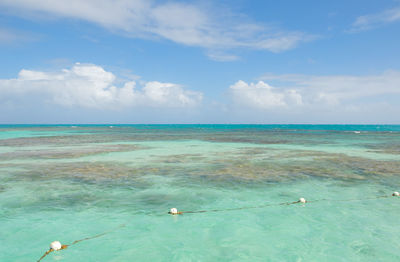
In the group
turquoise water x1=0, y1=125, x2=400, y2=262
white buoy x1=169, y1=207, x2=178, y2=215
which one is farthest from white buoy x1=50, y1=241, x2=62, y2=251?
white buoy x1=169, y1=207, x2=178, y2=215

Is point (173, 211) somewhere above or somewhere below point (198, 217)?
above

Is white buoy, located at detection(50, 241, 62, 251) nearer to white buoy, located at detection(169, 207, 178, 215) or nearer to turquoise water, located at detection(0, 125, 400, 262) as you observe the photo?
turquoise water, located at detection(0, 125, 400, 262)

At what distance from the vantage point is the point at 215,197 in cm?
1162

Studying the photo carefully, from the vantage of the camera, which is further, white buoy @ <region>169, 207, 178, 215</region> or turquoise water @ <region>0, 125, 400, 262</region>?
white buoy @ <region>169, 207, 178, 215</region>

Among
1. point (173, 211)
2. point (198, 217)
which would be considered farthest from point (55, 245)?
point (198, 217)

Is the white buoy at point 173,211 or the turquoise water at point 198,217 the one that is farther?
the white buoy at point 173,211

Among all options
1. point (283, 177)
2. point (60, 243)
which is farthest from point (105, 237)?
point (283, 177)

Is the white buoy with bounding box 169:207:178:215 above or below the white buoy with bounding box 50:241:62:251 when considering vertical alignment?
above

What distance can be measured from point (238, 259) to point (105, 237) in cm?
384

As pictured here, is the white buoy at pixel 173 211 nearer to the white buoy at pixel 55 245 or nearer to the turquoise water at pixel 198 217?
the turquoise water at pixel 198 217

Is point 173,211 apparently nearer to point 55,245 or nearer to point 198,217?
point 198,217

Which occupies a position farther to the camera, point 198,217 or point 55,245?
point 198,217

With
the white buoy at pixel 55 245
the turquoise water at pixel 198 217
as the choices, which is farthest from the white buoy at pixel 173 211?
the white buoy at pixel 55 245

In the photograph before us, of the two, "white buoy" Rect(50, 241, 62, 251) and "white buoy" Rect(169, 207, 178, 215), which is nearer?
"white buoy" Rect(50, 241, 62, 251)
